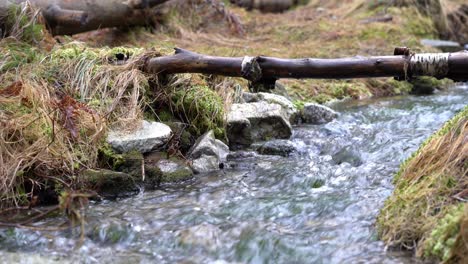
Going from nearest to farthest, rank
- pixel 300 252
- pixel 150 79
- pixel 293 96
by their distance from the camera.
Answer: pixel 300 252
pixel 150 79
pixel 293 96

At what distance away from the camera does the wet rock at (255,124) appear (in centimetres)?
535

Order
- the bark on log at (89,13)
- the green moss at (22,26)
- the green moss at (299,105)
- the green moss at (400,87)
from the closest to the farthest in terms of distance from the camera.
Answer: the green moss at (22,26)
the green moss at (299,105)
the bark on log at (89,13)
the green moss at (400,87)

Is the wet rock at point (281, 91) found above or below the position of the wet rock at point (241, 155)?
above

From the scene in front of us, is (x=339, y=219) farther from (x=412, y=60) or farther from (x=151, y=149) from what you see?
(x=151, y=149)

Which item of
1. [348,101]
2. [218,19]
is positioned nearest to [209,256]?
[348,101]

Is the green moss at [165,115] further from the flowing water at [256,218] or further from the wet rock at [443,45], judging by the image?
the wet rock at [443,45]

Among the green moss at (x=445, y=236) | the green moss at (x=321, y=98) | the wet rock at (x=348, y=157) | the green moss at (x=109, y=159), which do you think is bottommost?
the green moss at (x=321, y=98)

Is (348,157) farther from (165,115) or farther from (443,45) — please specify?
(443,45)

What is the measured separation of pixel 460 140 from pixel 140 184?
2209 millimetres

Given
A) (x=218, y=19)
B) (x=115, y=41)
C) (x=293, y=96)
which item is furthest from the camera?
(x=218, y=19)

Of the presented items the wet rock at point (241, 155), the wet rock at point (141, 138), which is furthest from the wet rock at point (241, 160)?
the wet rock at point (141, 138)

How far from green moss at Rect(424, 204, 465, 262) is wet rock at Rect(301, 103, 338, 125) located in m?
3.64

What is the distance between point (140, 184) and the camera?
13.9 ft

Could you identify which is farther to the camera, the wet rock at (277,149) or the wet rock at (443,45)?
the wet rock at (443,45)
